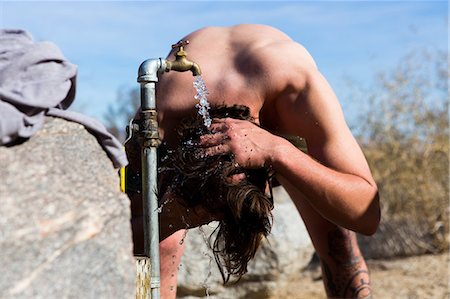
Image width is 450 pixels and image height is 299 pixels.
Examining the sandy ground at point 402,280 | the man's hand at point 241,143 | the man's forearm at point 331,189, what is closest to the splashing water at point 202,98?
the man's hand at point 241,143

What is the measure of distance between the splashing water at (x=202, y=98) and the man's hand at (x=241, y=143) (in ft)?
0.43

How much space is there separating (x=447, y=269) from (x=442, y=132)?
1111 millimetres

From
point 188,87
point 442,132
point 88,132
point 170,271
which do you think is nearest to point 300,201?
point 170,271

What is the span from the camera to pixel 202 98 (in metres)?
2.69

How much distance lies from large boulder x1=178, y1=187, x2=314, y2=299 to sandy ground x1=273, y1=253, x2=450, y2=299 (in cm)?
23

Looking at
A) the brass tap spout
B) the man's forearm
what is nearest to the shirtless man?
the man's forearm

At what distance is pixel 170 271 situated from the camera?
318 centimetres

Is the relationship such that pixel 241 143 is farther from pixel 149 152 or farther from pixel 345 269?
pixel 345 269

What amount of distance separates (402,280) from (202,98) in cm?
351

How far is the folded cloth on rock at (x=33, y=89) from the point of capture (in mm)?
1775

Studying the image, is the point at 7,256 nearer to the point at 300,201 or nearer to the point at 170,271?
the point at 170,271

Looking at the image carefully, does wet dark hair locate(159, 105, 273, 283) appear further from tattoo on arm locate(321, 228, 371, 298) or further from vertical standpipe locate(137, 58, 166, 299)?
tattoo on arm locate(321, 228, 371, 298)

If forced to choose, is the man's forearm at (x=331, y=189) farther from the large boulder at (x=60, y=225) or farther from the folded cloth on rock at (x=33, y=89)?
the large boulder at (x=60, y=225)

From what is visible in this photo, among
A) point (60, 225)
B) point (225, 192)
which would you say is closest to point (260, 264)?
point (225, 192)
